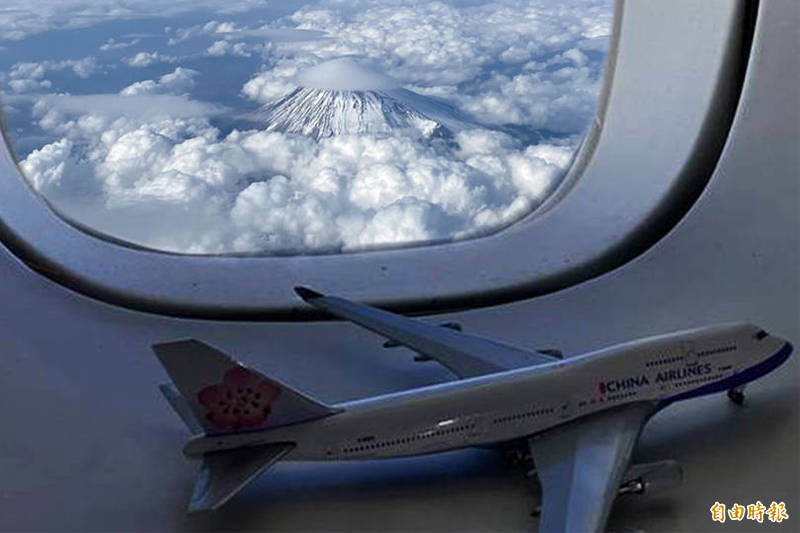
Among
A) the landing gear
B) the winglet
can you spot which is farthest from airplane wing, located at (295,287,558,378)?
the landing gear

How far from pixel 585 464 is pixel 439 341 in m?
0.65

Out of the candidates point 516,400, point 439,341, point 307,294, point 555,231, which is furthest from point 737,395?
point 307,294

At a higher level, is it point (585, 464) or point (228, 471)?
point (585, 464)

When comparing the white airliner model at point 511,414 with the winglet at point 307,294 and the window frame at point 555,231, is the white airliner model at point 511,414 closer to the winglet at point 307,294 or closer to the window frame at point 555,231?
the winglet at point 307,294

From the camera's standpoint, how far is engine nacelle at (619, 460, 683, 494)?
252 cm

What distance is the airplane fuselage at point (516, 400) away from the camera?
2549mm

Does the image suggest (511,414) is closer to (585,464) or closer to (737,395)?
(585,464)

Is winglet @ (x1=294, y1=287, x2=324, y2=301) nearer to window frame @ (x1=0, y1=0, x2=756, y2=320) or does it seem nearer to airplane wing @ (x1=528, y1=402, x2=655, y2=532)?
window frame @ (x1=0, y1=0, x2=756, y2=320)

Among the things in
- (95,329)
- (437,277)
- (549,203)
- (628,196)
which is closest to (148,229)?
(95,329)

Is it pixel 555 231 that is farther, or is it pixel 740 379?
pixel 555 231

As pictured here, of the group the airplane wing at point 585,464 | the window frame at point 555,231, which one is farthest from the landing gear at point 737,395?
the window frame at point 555,231

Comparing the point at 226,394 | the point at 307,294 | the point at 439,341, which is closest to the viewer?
the point at 226,394

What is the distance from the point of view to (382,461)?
2715 millimetres

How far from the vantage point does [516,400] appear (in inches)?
103
